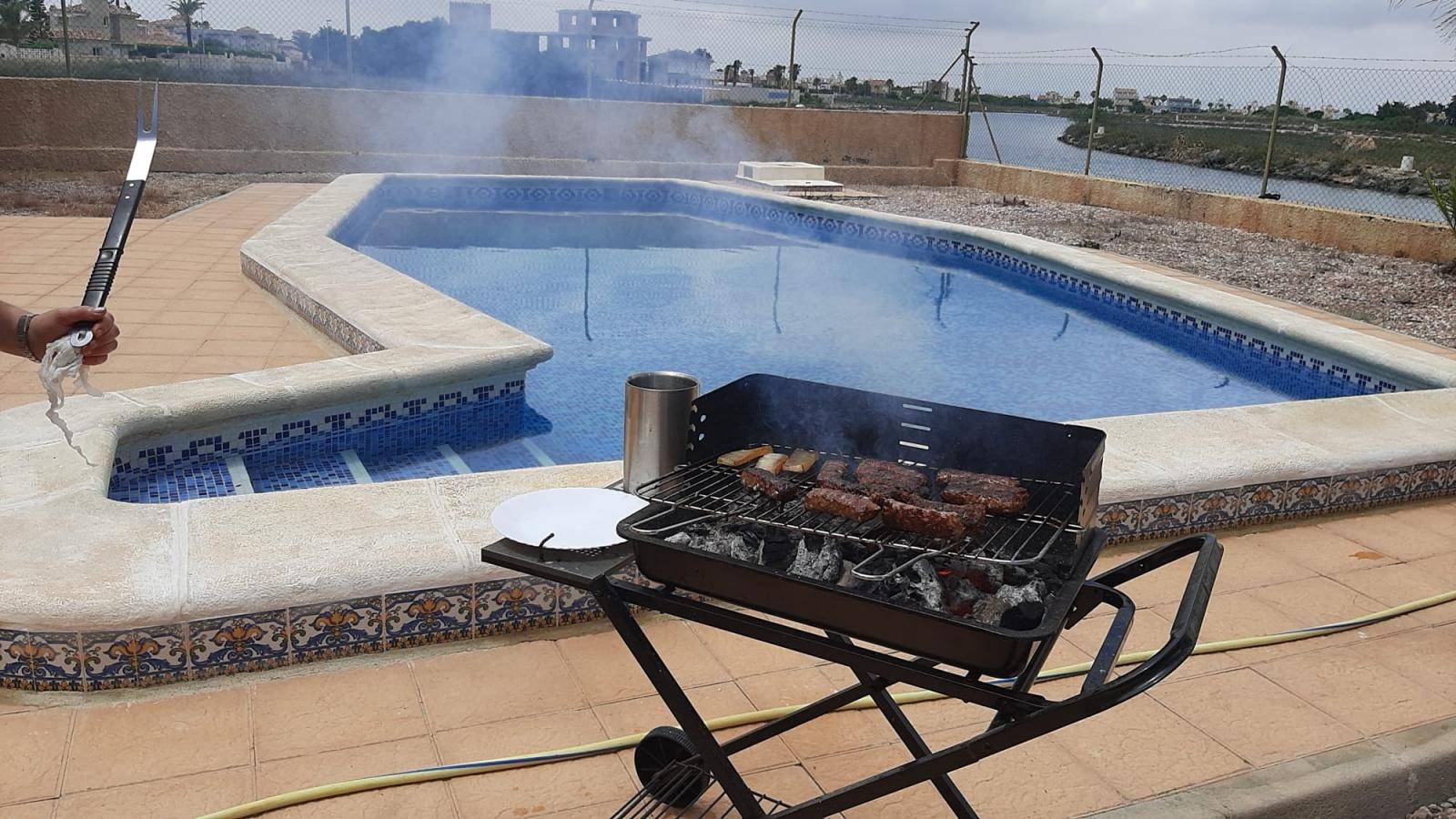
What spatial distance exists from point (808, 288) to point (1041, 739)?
22.4 feet

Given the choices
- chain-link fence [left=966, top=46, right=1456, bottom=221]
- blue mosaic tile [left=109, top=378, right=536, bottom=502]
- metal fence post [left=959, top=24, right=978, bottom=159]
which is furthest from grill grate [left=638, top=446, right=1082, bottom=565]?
metal fence post [left=959, top=24, right=978, bottom=159]

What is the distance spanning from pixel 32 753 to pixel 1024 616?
1.92 meters

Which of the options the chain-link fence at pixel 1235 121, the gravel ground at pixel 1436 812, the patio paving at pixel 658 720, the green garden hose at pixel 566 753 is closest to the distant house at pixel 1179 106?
the chain-link fence at pixel 1235 121

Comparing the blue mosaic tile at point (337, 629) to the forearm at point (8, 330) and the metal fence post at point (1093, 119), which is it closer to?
the forearm at point (8, 330)

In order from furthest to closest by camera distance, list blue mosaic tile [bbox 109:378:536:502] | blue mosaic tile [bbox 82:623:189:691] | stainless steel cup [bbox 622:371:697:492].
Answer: blue mosaic tile [bbox 109:378:536:502] → blue mosaic tile [bbox 82:623:189:691] → stainless steel cup [bbox 622:371:697:492]

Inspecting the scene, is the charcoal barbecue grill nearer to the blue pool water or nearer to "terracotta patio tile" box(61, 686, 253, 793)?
"terracotta patio tile" box(61, 686, 253, 793)

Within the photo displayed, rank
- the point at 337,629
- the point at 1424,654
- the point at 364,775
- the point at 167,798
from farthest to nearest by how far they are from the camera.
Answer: the point at 1424,654 → the point at 337,629 → the point at 364,775 → the point at 167,798

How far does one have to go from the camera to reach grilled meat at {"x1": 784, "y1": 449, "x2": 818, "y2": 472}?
1.98 metres

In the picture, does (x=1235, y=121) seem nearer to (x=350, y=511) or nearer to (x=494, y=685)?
(x=350, y=511)

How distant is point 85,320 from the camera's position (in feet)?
5.56

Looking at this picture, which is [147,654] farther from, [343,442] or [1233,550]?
[1233,550]

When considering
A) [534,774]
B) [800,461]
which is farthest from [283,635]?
A: [800,461]

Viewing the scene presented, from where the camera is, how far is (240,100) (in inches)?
523

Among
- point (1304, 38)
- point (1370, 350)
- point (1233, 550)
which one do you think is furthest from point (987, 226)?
point (1233, 550)
